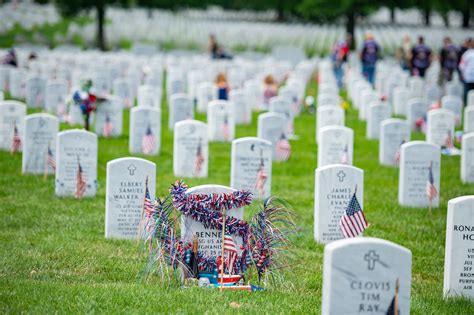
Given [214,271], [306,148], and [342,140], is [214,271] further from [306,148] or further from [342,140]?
[306,148]

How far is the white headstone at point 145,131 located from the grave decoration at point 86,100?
4.70 ft

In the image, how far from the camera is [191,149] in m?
17.4

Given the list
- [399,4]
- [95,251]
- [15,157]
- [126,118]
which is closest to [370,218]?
[95,251]

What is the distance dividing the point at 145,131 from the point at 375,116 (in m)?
6.26

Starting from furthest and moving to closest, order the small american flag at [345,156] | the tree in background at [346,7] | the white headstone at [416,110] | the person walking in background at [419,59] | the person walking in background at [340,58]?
the tree in background at [346,7] < the person walking in background at [340,58] < the person walking in background at [419,59] < the white headstone at [416,110] < the small american flag at [345,156]

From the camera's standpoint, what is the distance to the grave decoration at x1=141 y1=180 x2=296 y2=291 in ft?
33.4

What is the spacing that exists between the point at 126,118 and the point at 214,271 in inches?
628

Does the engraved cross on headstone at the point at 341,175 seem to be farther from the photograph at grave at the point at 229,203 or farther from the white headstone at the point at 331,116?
the white headstone at the point at 331,116

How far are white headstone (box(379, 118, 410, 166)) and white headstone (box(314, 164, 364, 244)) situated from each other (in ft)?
21.9

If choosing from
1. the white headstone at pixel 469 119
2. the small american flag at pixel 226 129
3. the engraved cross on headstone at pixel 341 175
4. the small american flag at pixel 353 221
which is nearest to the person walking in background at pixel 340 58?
the white headstone at pixel 469 119

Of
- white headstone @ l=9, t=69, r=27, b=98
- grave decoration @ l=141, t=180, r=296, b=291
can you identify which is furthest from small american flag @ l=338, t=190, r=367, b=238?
white headstone @ l=9, t=69, r=27, b=98

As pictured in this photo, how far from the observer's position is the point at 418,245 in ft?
43.0

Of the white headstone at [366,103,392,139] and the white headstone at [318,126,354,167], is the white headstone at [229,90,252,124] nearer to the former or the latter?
the white headstone at [366,103,392,139]

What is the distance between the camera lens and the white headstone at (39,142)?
16328mm
